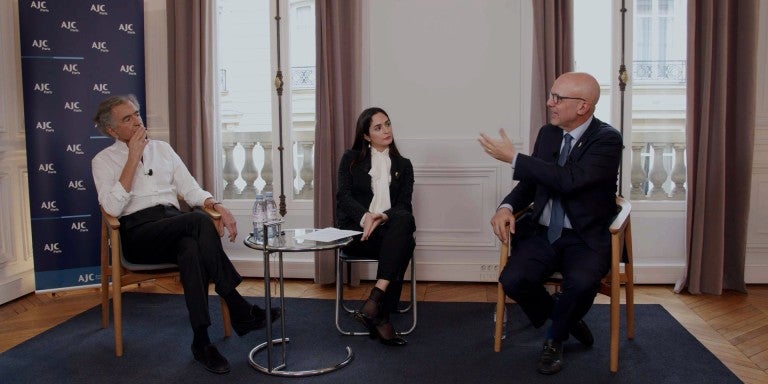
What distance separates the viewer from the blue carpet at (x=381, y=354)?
8.73 ft

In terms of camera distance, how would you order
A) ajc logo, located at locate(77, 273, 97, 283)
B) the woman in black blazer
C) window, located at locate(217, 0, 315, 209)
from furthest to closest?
window, located at locate(217, 0, 315, 209) < ajc logo, located at locate(77, 273, 97, 283) < the woman in black blazer

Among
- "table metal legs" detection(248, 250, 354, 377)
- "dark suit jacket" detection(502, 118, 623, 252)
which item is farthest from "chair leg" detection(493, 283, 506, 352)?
"table metal legs" detection(248, 250, 354, 377)

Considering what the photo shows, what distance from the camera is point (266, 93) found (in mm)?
4348

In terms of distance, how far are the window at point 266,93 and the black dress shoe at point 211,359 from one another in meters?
1.67

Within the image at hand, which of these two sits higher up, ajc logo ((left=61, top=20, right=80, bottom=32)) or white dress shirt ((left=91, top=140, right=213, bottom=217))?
ajc logo ((left=61, top=20, right=80, bottom=32))

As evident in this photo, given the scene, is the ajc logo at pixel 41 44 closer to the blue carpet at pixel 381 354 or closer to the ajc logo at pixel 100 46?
the ajc logo at pixel 100 46

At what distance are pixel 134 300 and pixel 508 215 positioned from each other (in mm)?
2345

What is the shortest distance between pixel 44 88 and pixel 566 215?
10.1 ft

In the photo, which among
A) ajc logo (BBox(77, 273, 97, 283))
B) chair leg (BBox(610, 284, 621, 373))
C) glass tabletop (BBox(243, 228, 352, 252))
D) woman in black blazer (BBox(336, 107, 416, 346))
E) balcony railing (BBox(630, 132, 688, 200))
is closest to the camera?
glass tabletop (BBox(243, 228, 352, 252))

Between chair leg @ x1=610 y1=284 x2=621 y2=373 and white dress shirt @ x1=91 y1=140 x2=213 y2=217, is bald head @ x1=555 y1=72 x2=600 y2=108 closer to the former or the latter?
chair leg @ x1=610 y1=284 x2=621 y2=373

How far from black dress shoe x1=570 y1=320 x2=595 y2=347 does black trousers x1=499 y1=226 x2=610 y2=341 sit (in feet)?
0.55

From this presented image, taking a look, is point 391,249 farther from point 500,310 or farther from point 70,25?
point 70,25

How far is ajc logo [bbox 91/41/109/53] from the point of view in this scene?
155 inches

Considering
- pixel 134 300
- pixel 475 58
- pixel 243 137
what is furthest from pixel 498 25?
pixel 134 300
